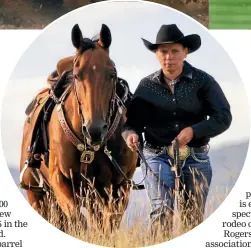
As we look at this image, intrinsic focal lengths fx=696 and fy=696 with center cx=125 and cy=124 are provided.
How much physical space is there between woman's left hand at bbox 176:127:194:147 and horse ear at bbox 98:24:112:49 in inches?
34.7

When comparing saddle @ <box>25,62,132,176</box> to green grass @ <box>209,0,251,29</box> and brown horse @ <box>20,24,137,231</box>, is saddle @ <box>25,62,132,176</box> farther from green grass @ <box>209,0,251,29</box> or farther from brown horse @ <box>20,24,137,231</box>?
green grass @ <box>209,0,251,29</box>

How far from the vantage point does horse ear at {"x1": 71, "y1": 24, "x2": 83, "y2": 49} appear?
5.22m

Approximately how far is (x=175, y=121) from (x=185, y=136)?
5.6 inches

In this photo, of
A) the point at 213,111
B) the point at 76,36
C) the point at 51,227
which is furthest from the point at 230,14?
the point at 51,227

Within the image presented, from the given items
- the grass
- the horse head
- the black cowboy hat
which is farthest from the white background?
the horse head

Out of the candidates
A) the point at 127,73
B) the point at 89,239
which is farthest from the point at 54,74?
the point at 89,239

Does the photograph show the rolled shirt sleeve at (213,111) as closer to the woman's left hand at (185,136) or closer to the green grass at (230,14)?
the woman's left hand at (185,136)

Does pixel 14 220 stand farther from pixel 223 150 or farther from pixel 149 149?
pixel 223 150

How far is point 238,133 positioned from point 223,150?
7.0 inches

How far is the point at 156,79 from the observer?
5.43 metres

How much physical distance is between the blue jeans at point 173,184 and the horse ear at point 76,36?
0.99 m

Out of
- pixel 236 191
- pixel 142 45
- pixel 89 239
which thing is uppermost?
pixel 142 45

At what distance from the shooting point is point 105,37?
17.3 feet

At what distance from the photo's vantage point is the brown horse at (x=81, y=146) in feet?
17.1
